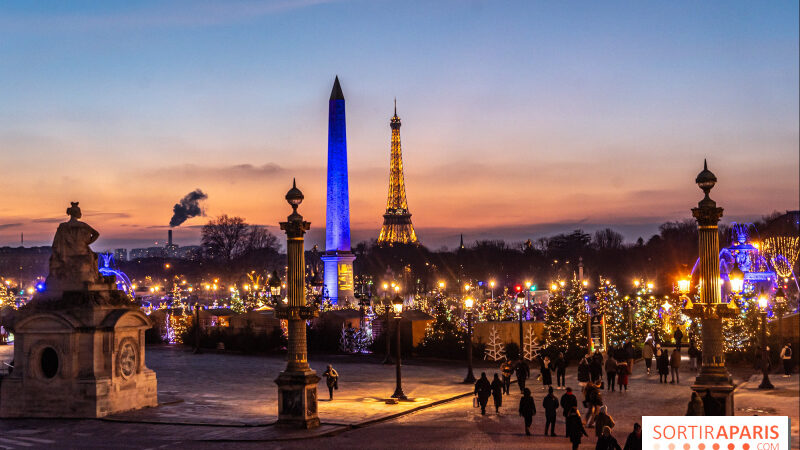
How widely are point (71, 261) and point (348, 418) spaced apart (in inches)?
332

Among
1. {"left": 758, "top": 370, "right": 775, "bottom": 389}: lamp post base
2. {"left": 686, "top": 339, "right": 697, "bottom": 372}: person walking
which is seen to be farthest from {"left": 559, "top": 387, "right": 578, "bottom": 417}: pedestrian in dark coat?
{"left": 686, "top": 339, "right": 697, "bottom": 372}: person walking

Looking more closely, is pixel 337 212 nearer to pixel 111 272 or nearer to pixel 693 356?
pixel 111 272

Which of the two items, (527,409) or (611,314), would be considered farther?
(611,314)

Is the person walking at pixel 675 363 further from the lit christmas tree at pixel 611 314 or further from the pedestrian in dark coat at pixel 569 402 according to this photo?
the pedestrian in dark coat at pixel 569 402

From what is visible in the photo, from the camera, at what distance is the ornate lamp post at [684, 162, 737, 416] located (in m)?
15.7

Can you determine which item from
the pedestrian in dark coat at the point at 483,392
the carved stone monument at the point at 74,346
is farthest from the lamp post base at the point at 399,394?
the carved stone monument at the point at 74,346

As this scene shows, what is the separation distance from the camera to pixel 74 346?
73.3ft

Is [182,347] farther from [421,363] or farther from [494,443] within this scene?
[494,443]

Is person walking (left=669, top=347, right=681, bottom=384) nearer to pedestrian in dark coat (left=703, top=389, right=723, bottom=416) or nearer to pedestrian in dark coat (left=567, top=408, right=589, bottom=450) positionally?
pedestrian in dark coat (left=567, top=408, right=589, bottom=450)

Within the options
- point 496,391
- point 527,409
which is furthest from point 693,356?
point 527,409

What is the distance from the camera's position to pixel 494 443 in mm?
17734

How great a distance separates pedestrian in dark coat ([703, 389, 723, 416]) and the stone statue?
609 inches

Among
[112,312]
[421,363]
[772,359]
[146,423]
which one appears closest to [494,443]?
[146,423]

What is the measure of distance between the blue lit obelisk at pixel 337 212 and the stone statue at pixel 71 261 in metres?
37.4
